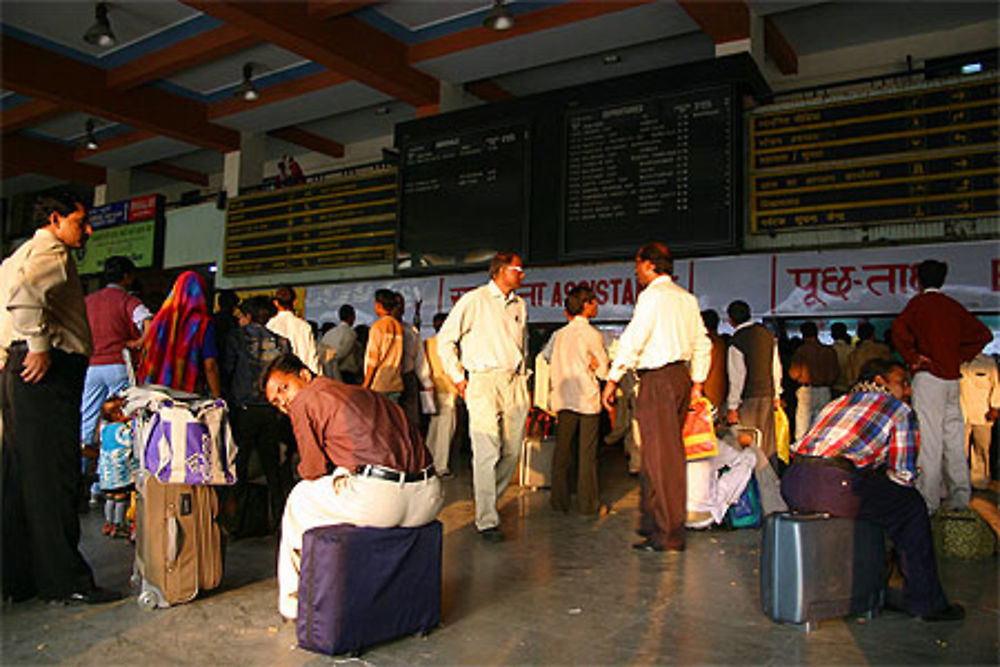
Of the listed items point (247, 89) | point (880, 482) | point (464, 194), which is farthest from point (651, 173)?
point (247, 89)

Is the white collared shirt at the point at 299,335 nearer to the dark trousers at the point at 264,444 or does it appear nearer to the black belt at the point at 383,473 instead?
the dark trousers at the point at 264,444

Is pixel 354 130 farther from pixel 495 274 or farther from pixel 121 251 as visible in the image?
pixel 495 274

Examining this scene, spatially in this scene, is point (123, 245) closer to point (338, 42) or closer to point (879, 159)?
point (338, 42)

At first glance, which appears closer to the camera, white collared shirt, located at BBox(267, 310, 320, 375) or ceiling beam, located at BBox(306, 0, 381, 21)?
white collared shirt, located at BBox(267, 310, 320, 375)

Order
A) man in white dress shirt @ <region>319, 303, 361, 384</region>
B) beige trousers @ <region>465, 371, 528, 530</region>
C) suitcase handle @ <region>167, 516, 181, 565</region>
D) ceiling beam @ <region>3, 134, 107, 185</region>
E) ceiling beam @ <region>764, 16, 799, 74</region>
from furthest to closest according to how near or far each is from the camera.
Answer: ceiling beam @ <region>3, 134, 107, 185</region> → ceiling beam @ <region>764, 16, 799, 74</region> → man in white dress shirt @ <region>319, 303, 361, 384</region> → beige trousers @ <region>465, 371, 528, 530</region> → suitcase handle @ <region>167, 516, 181, 565</region>

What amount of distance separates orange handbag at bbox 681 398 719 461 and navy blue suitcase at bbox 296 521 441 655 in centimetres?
251

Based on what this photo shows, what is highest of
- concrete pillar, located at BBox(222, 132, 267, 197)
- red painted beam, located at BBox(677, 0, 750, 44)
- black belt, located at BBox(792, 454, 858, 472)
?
red painted beam, located at BBox(677, 0, 750, 44)

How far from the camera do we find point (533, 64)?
8.85 metres

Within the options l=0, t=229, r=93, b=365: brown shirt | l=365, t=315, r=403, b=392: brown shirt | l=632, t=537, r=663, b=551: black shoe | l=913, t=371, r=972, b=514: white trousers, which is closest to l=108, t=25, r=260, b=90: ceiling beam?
l=365, t=315, r=403, b=392: brown shirt

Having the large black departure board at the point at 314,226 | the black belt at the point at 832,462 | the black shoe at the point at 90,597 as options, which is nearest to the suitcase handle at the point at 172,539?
the black shoe at the point at 90,597

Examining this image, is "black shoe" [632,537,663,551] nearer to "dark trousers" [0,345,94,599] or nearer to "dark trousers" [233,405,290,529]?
"dark trousers" [233,405,290,529]

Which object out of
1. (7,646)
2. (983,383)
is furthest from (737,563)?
(983,383)

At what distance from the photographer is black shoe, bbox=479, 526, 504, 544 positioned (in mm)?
4402

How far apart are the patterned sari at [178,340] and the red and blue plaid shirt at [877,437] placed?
3.10 metres
